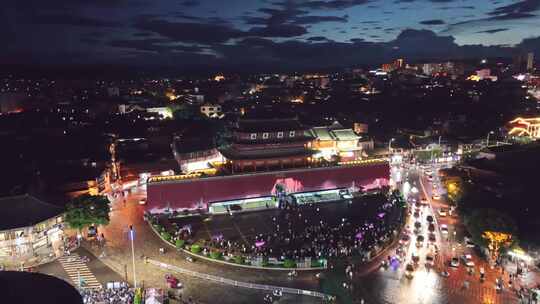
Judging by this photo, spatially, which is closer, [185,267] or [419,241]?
[185,267]

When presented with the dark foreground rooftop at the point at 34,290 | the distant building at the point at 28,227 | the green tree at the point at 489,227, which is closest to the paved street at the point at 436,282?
the green tree at the point at 489,227

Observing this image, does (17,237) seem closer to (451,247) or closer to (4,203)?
(4,203)

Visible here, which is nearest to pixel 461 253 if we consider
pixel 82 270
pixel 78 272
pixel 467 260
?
pixel 467 260

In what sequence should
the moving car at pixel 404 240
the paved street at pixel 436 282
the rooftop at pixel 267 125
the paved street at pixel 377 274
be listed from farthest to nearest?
the rooftop at pixel 267 125, the moving car at pixel 404 240, the paved street at pixel 377 274, the paved street at pixel 436 282

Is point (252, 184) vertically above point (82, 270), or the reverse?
point (252, 184)

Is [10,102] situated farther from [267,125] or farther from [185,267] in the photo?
[185,267]

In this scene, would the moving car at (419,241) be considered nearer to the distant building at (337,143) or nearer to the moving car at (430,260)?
the moving car at (430,260)
